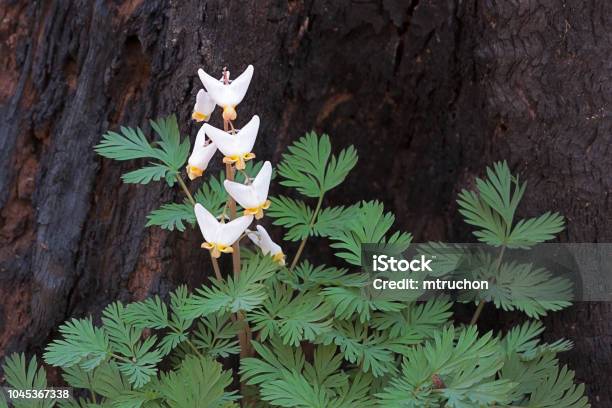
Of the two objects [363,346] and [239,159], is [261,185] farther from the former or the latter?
[363,346]

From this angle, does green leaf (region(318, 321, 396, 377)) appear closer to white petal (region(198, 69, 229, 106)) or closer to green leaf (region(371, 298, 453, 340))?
green leaf (region(371, 298, 453, 340))

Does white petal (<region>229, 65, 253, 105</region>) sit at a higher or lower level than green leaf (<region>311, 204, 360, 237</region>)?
higher

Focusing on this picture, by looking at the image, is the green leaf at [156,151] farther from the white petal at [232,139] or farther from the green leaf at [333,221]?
the green leaf at [333,221]

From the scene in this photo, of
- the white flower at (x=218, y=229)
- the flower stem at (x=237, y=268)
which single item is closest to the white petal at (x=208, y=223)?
the white flower at (x=218, y=229)

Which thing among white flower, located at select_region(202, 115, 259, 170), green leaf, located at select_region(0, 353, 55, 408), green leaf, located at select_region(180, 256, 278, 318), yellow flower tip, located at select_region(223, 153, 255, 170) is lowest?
green leaf, located at select_region(0, 353, 55, 408)

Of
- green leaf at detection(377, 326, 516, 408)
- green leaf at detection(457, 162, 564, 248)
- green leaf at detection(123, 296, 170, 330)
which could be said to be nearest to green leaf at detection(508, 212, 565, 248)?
green leaf at detection(457, 162, 564, 248)

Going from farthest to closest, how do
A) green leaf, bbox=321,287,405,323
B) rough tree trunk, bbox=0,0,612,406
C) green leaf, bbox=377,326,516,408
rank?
rough tree trunk, bbox=0,0,612,406 < green leaf, bbox=321,287,405,323 < green leaf, bbox=377,326,516,408

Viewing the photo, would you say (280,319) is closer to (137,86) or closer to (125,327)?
(125,327)
